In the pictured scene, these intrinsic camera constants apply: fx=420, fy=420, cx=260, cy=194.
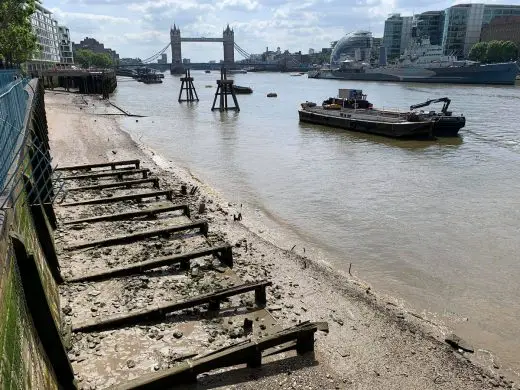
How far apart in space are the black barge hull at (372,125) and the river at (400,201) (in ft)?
3.28

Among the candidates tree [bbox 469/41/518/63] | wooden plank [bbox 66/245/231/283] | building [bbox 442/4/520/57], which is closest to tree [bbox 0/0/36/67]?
wooden plank [bbox 66/245/231/283]

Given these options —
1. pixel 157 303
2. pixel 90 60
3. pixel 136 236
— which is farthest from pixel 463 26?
pixel 157 303

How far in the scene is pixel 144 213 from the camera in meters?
13.9

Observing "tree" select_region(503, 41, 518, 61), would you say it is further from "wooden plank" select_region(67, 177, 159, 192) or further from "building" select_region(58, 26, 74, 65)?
"building" select_region(58, 26, 74, 65)

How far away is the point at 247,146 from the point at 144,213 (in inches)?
811

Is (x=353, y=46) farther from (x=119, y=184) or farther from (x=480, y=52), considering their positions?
(x=119, y=184)

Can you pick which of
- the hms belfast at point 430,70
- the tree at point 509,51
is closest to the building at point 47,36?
the hms belfast at point 430,70

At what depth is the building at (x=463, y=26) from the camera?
171625mm

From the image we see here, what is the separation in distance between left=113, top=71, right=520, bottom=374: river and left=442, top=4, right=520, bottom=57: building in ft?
499

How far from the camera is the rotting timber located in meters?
7.05

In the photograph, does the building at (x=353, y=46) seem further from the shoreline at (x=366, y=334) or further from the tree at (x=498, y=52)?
the shoreline at (x=366, y=334)

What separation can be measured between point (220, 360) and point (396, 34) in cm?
21434

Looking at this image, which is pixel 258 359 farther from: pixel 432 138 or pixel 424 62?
pixel 424 62

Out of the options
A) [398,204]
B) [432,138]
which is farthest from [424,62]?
[398,204]
